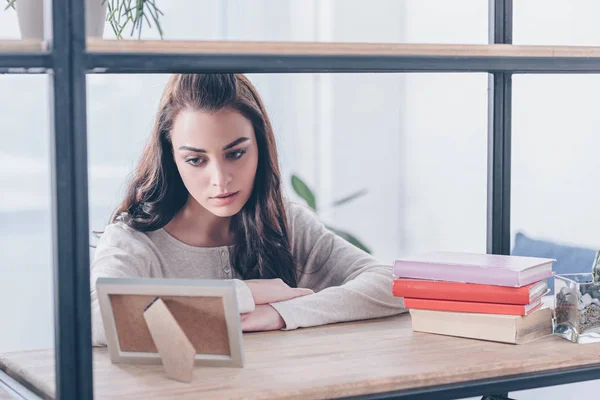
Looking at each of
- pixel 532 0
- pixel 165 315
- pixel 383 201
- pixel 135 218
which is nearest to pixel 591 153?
pixel 532 0

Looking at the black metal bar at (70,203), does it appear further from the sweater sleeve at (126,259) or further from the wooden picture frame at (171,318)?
the sweater sleeve at (126,259)

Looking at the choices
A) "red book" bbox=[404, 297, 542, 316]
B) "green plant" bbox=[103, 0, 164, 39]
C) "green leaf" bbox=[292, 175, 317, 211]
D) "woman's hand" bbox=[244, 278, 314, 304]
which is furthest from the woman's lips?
"green leaf" bbox=[292, 175, 317, 211]

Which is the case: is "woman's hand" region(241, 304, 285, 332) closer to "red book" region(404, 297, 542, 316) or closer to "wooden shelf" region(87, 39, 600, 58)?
"red book" region(404, 297, 542, 316)

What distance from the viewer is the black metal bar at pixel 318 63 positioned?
1.12m

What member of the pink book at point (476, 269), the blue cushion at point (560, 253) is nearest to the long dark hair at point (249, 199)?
the pink book at point (476, 269)

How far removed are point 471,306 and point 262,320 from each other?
0.38 metres

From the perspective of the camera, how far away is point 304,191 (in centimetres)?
304

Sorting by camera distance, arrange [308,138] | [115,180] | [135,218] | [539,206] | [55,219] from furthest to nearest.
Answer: [308,138] < [539,206] < [115,180] < [135,218] < [55,219]

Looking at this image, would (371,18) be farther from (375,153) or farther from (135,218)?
(135,218)

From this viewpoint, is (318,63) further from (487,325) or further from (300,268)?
(300,268)

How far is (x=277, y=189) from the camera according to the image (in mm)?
1943

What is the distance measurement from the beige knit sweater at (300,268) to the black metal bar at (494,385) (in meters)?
0.37

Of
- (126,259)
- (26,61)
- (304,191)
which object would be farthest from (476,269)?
(304,191)

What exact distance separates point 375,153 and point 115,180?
1.35 meters
